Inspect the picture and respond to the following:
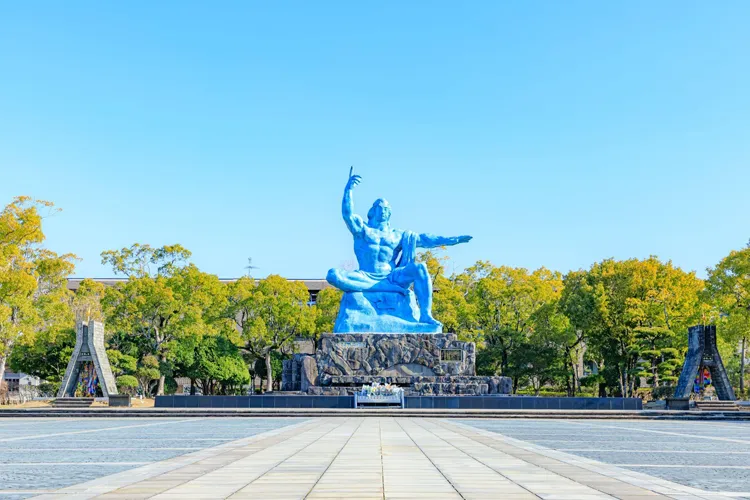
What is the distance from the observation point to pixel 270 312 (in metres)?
48.1

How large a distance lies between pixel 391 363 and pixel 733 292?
52.6 feet

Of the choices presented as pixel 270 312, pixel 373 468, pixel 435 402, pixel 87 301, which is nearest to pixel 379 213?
pixel 435 402

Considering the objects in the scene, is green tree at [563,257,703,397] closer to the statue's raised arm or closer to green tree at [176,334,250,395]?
the statue's raised arm

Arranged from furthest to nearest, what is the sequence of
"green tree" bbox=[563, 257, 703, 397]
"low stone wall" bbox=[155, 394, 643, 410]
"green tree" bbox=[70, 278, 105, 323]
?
"green tree" bbox=[70, 278, 105, 323] < "green tree" bbox=[563, 257, 703, 397] < "low stone wall" bbox=[155, 394, 643, 410]

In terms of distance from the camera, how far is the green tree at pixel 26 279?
114ft

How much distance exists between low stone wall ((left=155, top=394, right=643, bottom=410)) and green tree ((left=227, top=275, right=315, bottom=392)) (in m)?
18.1

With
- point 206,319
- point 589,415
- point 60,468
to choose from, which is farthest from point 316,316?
point 60,468

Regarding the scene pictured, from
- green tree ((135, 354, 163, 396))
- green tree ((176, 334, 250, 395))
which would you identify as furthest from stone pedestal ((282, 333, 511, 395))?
green tree ((176, 334, 250, 395))

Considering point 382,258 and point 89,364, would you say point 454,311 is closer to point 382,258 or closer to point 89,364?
point 382,258

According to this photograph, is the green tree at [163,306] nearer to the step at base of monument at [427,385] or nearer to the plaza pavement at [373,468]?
the step at base of monument at [427,385]

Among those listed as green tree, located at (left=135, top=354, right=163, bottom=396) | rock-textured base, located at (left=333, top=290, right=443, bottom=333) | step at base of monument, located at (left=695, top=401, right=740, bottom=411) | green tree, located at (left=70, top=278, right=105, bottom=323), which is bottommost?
step at base of monument, located at (left=695, top=401, right=740, bottom=411)

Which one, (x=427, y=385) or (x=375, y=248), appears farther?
(x=375, y=248)

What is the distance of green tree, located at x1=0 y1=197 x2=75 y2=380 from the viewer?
34.8 m

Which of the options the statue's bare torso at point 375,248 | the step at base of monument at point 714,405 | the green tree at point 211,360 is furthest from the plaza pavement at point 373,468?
the green tree at point 211,360
